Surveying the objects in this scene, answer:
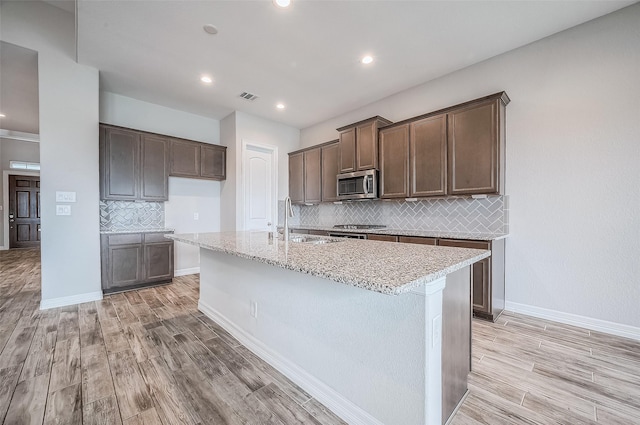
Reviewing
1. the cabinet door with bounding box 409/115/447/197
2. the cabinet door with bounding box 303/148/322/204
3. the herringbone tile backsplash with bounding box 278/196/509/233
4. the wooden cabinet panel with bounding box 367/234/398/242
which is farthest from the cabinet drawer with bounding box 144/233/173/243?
the cabinet door with bounding box 409/115/447/197

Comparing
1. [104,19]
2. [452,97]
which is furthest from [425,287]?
[104,19]

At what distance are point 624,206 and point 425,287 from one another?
8.57 ft

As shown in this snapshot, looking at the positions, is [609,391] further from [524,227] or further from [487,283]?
[524,227]

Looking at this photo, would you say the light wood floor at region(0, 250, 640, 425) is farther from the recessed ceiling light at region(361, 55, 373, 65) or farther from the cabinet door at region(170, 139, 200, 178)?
the recessed ceiling light at region(361, 55, 373, 65)

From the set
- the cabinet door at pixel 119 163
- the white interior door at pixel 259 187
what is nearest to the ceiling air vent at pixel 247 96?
the white interior door at pixel 259 187

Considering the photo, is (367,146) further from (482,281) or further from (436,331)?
(436,331)

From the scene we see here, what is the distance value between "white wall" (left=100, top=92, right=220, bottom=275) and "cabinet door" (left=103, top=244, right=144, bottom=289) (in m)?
0.80

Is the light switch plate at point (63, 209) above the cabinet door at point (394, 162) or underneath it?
underneath

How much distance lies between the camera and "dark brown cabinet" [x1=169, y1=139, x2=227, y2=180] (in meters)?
4.29

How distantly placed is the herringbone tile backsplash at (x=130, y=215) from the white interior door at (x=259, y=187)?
4.63 feet

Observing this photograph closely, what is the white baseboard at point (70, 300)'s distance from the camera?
3.03 meters

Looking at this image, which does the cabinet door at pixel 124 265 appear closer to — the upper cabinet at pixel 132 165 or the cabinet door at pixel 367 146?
the upper cabinet at pixel 132 165

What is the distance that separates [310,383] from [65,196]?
3.56m

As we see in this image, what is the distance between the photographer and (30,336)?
2350mm
